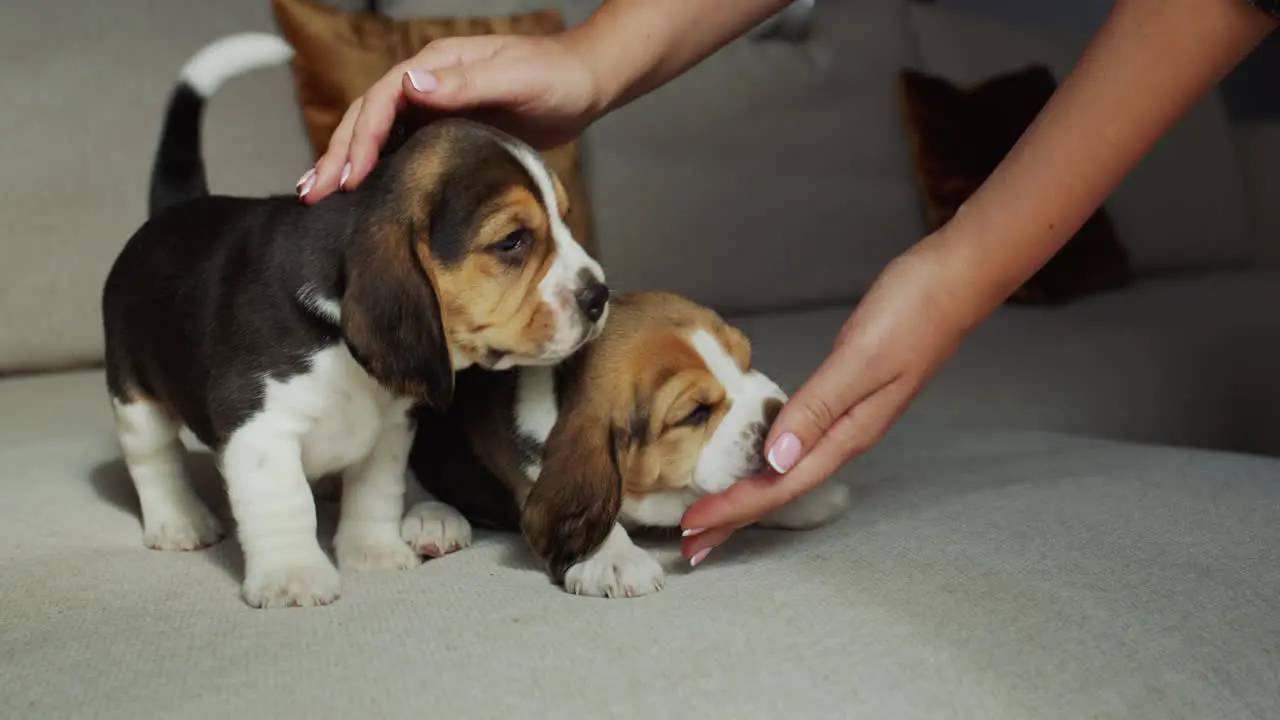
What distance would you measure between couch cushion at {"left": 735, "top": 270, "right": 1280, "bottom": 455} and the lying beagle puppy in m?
0.76

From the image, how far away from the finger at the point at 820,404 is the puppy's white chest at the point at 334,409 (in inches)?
18.9

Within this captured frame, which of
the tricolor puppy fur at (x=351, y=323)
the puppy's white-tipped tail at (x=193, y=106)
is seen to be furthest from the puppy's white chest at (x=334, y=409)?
the puppy's white-tipped tail at (x=193, y=106)

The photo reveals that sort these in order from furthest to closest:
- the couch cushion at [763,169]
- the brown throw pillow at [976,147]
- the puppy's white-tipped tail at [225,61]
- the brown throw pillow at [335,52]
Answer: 1. the brown throw pillow at [976,147]
2. the couch cushion at [763,169]
3. the brown throw pillow at [335,52]
4. the puppy's white-tipped tail at [225,61]

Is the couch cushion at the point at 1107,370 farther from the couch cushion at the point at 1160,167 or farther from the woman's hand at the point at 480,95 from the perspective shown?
the couch cushion at the point at 1160,167

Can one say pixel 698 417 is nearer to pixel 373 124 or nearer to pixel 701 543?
pixel 701 543

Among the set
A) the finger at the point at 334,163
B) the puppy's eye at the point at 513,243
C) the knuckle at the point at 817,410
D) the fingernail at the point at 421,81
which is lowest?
the knuckle at the point at 817,410

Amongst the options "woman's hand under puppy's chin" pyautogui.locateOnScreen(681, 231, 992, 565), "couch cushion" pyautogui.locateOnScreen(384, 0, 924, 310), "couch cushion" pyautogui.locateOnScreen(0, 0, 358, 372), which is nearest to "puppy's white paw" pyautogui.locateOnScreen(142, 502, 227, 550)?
"woman's hand under puppy's chin" pyautogui.locateOnScreen(681, 231, 992, 565)

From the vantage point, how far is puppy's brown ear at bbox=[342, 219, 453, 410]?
1.31 metres

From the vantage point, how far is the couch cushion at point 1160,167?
4195 mm

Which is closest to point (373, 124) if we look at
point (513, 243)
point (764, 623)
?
point (513, 243)

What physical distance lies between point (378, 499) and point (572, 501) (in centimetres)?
34

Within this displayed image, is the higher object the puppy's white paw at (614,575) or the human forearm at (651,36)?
the human forearm at (651,36)

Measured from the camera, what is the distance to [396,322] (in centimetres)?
131

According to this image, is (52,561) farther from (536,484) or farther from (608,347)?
(608,347)
